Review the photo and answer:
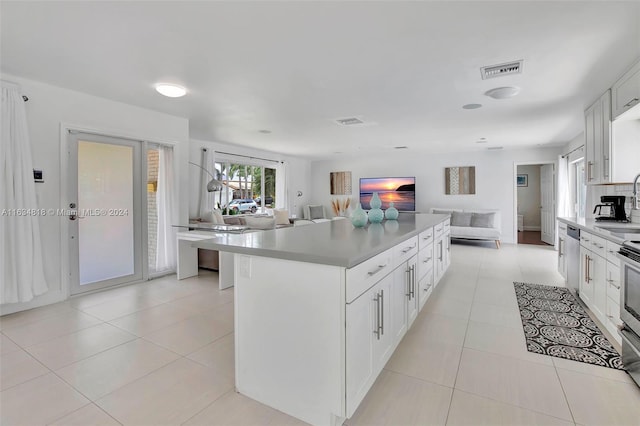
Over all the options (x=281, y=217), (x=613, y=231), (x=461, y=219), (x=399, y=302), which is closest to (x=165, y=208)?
(x=281, y=217)

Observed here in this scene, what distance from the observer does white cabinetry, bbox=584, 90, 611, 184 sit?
326 centimetres

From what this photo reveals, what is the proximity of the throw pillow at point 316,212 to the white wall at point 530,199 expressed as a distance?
6.40 m

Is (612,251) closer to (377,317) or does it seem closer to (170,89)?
(377,317)

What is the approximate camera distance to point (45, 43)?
242 cm

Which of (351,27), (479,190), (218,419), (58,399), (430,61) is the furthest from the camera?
(479,190)

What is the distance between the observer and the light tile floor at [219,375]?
1.66 meters

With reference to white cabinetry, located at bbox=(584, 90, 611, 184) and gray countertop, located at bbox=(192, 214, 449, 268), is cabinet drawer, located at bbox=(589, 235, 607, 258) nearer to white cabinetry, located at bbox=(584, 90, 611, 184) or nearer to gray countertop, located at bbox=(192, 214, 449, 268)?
white cabinetry, located at bbox=(584, 90, 611, 184)

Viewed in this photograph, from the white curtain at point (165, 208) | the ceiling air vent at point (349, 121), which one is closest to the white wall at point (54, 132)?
the white curtain at point (165, 208)

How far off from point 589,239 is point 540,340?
1.20 m

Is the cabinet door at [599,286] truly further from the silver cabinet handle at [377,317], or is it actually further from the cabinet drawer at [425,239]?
the silver cabinet handle at [377,317]

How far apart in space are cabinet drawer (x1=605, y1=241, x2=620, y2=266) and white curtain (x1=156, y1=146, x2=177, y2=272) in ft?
16.2

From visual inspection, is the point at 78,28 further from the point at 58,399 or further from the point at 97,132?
the point at 58,399

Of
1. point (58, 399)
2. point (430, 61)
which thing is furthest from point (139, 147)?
point (430, 61)

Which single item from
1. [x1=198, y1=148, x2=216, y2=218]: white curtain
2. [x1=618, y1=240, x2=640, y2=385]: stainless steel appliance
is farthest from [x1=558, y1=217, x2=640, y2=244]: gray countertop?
[x1=198, y1=148, x2=216, y2=218]: white curtain
